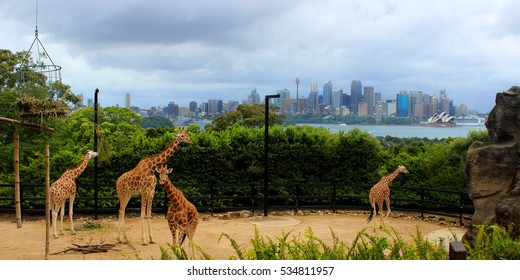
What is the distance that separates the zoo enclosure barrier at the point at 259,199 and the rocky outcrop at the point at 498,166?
13.1 feet

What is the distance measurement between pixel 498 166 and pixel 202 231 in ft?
20.5

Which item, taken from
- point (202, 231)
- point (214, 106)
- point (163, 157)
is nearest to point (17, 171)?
point (163, 157)

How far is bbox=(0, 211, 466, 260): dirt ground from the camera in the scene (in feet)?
30.3

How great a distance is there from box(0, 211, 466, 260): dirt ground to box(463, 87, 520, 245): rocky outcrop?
0.76 metres

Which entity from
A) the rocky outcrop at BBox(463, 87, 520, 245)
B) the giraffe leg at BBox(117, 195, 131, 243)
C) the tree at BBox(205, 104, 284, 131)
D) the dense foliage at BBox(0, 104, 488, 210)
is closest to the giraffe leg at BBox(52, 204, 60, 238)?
the giraffe leg at BBox(117, 195, 131, 243)

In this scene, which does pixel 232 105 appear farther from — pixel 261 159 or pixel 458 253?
pixel 458 253

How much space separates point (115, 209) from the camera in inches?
532

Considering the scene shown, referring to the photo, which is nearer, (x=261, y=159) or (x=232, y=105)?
(x=261, y=159)

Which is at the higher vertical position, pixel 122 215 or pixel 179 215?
pixel 179 215

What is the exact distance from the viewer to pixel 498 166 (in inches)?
337

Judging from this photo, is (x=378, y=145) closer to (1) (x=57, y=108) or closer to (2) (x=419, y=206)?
(2) (x=419, y=206)

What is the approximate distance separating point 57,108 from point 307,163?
845 cm

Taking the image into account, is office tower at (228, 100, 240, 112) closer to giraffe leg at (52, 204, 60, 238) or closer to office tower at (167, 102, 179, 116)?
office tower at (167, 102, 179, 116)
